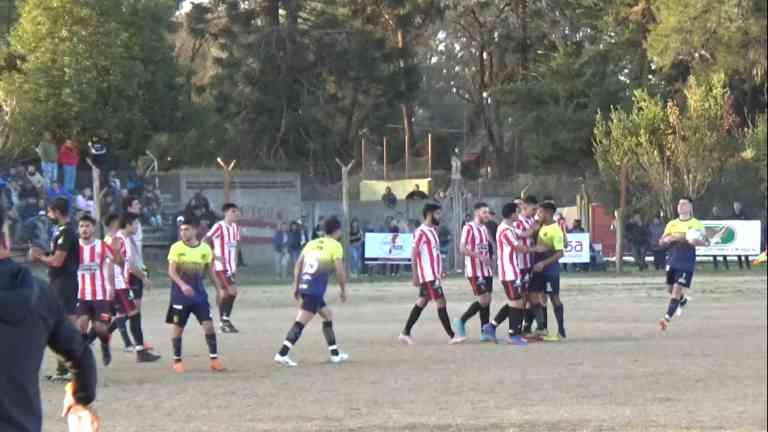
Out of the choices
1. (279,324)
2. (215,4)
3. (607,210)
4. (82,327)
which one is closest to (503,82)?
(215,4)

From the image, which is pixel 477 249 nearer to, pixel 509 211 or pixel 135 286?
pixel 509 211

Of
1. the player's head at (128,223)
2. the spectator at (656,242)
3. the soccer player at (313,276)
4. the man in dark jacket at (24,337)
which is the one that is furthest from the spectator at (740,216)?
the man in dark jacket at (24,337)

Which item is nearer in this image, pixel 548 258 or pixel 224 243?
pixel 548 258

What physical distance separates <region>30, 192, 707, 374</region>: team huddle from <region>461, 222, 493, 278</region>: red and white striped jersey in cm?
1

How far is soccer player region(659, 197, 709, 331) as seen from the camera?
18.5 metres

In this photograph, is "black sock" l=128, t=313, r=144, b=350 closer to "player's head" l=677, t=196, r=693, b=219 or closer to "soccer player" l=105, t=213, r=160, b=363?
"soccer player" l=105, t=213, r=160, b=363

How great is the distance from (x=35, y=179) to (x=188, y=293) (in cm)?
1841

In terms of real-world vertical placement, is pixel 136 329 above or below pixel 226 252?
below

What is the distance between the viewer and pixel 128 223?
53.4ft

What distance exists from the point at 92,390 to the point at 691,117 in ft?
98.0

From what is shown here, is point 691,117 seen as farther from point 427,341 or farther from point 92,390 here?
point 92,390

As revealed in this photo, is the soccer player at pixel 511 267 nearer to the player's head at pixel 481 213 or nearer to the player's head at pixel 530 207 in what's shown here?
the player's head at pixel 481 213

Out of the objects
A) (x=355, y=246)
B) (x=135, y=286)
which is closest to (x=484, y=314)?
(x=135, y=286)

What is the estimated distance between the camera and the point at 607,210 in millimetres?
37188
